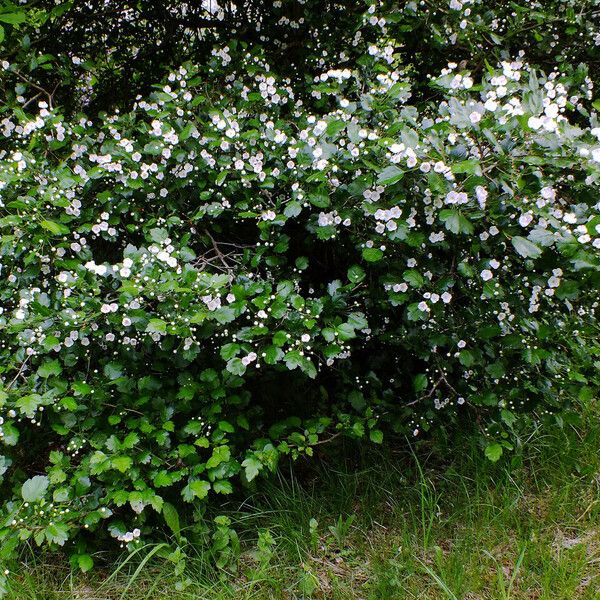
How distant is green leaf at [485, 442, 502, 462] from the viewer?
6.66 ft

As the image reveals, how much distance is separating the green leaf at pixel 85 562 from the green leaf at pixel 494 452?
1403 mm

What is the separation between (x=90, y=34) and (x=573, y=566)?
3.03 m

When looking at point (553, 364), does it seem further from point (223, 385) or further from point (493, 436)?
point (223, 385)

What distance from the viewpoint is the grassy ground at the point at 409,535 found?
1950mm

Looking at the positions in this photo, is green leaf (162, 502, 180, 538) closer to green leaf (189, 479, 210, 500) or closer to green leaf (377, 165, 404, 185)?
green leaf (189, 479, 210, 500)

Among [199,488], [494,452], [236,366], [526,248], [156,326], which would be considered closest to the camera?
[526,248]

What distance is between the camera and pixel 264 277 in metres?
2.13

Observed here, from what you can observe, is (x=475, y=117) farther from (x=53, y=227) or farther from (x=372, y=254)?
(x=53, y=227)

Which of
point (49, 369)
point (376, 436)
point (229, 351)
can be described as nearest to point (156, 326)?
point (229, 351)

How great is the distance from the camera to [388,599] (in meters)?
1.89

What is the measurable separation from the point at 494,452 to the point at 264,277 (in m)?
1.02

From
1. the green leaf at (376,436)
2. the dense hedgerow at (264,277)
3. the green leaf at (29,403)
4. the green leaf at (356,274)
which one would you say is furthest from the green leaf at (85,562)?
the green leaf at (356,274)

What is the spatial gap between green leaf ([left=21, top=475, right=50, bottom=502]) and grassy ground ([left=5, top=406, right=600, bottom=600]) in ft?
1.06

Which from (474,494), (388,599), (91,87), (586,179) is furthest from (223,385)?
(91,87)
